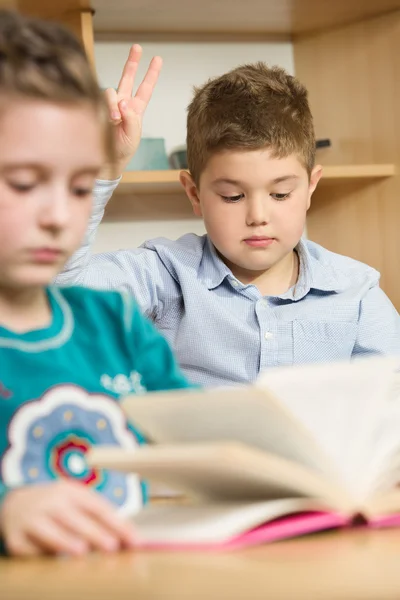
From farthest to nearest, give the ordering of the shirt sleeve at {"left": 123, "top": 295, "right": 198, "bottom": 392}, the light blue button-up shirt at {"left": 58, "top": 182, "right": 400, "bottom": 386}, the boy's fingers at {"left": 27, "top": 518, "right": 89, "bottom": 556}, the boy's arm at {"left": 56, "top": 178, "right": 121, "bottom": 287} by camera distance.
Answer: the light blue button-up shirt at {"left": 58, "top": 182, "right": 400, "bottom": 386}
the boy's arm at {"left": 56, "top": 178, "right": 121, "bottom": 287}
the shirt sleeve at {"left": 123, "top": 295, "right": 198, "bottom": 392}
the boy's fingers at {"left": 27, "top": 518, "right": 89, "bottom": 556}

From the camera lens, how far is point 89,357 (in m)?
0.80

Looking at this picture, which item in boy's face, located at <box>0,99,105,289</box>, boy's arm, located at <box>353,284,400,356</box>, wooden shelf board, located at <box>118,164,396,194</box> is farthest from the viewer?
wooden shelf board, located at <box>118,164,396,194</box>

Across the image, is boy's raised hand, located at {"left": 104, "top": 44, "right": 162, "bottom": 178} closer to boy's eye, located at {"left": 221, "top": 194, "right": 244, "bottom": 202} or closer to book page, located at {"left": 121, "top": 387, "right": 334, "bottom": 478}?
boy's eye, located at {"left": 221, "top": 194, "right": 244, "bottom": 202}

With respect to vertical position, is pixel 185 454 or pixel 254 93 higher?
pixel 254 93

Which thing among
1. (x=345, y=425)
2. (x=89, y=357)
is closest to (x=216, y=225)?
(x=89, y=357)

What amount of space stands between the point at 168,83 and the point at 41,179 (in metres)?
1.93

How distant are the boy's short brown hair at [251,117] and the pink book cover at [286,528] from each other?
3.57 ft

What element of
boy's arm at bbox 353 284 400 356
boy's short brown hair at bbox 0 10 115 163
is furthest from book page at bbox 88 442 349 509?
boy's arm at bbox 353 284 400 356

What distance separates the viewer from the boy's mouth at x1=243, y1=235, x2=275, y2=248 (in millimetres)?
1589

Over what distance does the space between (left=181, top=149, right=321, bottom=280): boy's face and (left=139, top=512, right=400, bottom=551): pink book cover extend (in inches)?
40.9

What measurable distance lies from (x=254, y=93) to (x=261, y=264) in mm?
302

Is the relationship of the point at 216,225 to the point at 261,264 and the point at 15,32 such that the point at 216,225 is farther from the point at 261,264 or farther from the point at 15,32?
the point at 15,32

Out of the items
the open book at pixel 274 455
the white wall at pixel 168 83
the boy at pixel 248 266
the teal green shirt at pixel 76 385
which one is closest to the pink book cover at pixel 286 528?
the open book at pixel 274 455

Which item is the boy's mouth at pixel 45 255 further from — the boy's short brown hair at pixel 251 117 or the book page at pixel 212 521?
the boy's short brown hair at pixel 251 117
